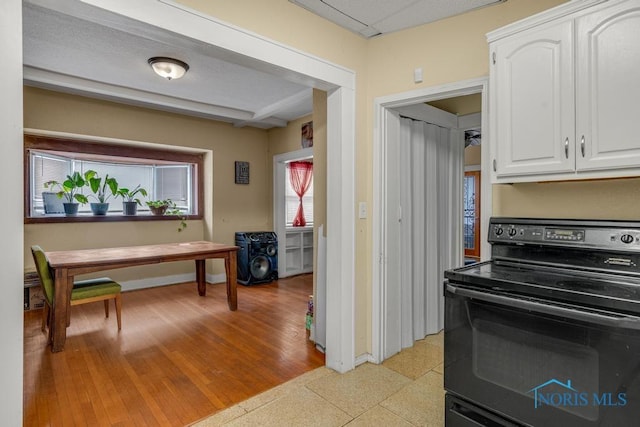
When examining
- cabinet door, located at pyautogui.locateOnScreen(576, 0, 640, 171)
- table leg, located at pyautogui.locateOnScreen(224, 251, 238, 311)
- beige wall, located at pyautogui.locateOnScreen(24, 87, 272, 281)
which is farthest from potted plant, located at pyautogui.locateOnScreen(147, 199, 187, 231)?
cabinet door, located at pyautogui.locateOnScreen(576, 0, 640, 171)

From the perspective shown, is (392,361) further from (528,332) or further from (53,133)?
(53,133)

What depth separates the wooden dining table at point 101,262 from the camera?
9.30ft

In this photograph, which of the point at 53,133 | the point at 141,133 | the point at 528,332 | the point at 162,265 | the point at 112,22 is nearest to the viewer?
the point at 528,332

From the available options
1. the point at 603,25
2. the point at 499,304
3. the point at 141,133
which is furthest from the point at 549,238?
the point at 141,133

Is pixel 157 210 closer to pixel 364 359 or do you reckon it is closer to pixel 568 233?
pixel 364 359

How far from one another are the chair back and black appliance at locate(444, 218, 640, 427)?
3148 mm

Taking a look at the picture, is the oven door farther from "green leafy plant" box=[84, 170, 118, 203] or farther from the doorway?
"green leafy plant" box=[84, 170, 118, 203]

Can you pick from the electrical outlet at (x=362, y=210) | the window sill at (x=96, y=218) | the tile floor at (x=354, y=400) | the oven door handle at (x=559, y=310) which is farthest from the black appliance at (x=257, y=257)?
the oven door handle at (x=559, y=310)

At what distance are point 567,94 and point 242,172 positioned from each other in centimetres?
475

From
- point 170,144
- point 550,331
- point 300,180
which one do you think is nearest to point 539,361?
point 550,331

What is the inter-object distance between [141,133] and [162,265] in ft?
6.25

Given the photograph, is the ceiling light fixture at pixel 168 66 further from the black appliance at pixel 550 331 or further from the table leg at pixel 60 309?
the black appliance at pixel 550 331

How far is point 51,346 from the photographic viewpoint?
2.89 m

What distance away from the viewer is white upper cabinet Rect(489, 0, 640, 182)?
140 centimetres
